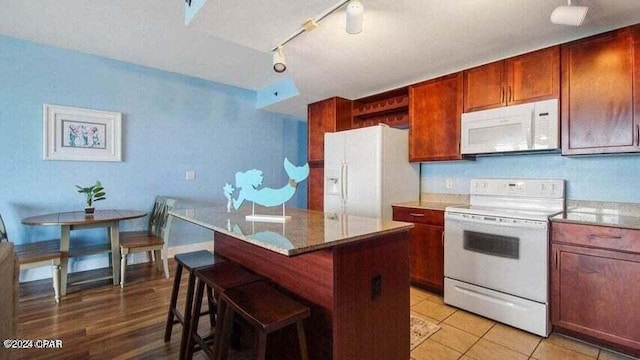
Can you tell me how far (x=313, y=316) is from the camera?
140cm

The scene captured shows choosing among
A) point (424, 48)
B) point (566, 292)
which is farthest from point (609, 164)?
point (424, 48)

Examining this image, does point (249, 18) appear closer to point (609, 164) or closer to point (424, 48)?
point (424, 48)

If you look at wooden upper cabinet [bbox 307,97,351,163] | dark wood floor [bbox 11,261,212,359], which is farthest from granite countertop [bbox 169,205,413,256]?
wooden upper cabinet [bbox 307,97,351,163]

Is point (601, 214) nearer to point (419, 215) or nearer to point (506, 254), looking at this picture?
point (506, 254)

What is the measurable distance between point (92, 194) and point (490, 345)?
405 cm

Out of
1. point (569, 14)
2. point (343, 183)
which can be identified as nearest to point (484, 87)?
point (569, 14)

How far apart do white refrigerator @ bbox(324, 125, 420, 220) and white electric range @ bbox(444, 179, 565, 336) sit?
0.73 m

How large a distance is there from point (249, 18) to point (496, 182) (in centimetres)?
263

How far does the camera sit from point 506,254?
2244mm

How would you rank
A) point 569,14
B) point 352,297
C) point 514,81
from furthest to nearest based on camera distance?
point 514,81
point 569,14
point 352,297

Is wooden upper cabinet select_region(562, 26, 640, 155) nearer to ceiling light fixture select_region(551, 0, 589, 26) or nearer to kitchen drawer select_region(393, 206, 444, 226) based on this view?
ceiling light fixture select_region(551, 0, 589, 26)

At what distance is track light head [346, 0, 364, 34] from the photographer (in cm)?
168

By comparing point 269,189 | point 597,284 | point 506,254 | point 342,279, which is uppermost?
point 269,189

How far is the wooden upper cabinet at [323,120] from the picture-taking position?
12.8 ft
